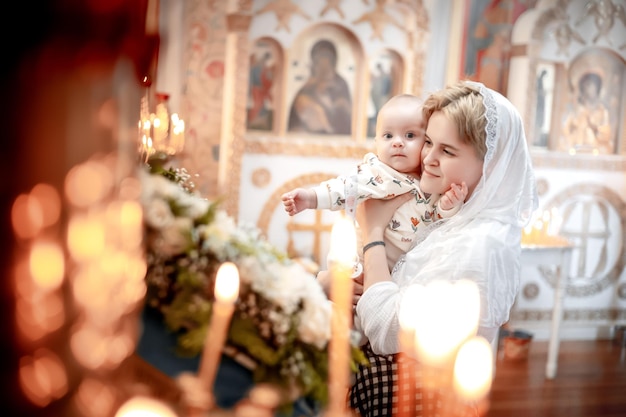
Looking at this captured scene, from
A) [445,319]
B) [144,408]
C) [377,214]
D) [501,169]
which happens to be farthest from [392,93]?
[144,408]

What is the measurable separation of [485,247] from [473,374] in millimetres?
922

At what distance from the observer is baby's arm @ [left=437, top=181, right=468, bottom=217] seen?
1.95m

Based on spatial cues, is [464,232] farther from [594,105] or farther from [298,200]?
[594,105]

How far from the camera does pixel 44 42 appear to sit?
0.85m

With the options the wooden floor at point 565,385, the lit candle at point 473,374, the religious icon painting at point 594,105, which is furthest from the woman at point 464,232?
the religious icon painting at point 594,105

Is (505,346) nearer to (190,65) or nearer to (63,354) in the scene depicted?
(190,65)

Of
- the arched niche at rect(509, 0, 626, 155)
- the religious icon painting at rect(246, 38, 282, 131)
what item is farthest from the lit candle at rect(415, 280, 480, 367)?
the arched niche at rect(509, 0, 626, 155)

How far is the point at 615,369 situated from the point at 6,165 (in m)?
5.85

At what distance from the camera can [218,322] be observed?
1062mm

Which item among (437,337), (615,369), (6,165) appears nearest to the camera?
(6,165)

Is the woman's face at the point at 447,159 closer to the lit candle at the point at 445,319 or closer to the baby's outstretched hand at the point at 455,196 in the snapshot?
the baby's outstretched hand at the point at 455,196

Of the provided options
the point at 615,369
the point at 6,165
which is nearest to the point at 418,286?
the point at 6,165

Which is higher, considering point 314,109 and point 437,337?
point 314,109

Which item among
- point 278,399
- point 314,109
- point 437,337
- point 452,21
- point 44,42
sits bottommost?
point 278,399
